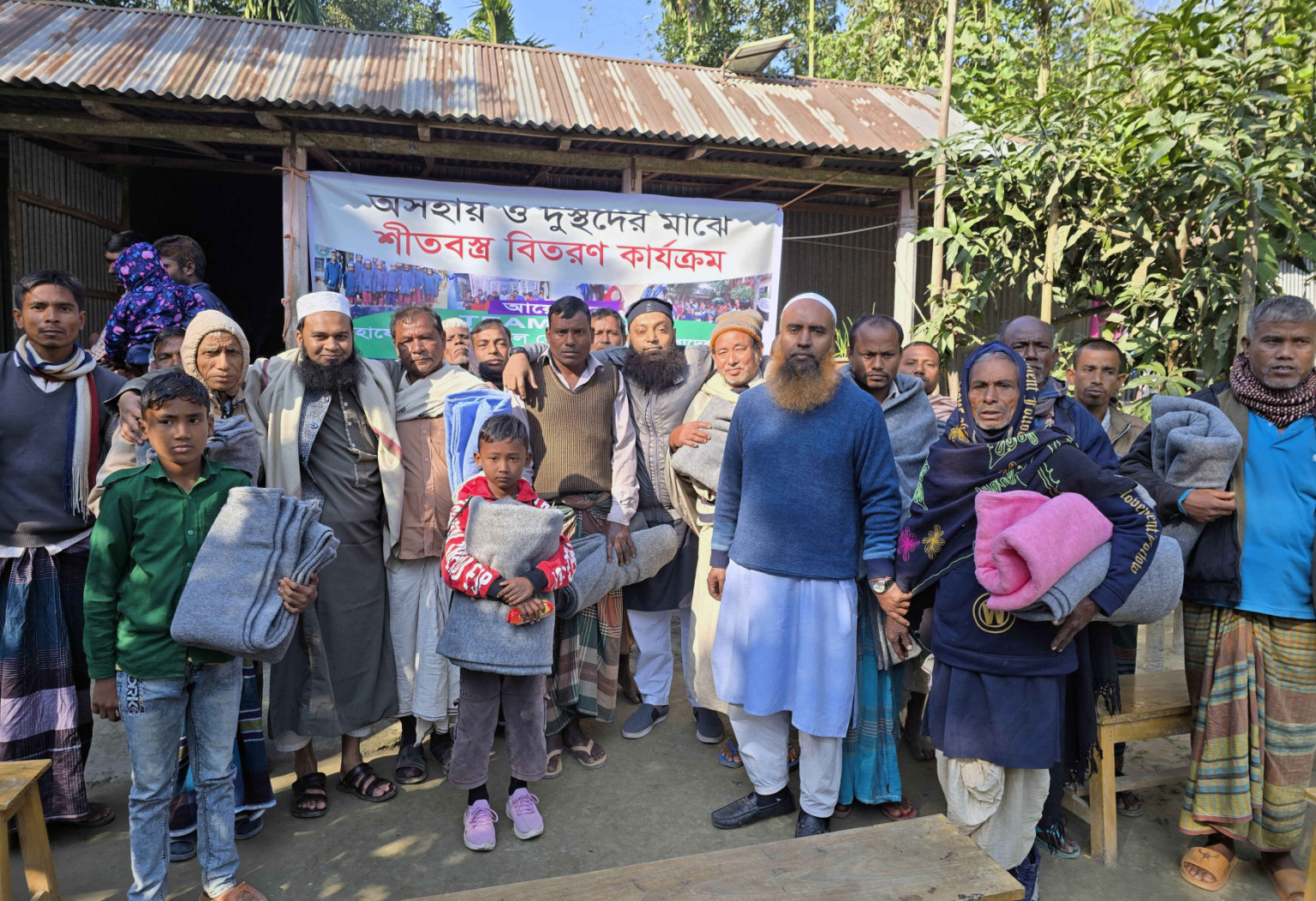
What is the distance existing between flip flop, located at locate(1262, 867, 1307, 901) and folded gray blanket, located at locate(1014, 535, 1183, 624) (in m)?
1.06

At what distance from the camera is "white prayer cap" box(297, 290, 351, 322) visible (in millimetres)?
3314

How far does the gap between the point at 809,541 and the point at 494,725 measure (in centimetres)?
135

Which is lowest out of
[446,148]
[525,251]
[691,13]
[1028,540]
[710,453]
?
[1028,540]

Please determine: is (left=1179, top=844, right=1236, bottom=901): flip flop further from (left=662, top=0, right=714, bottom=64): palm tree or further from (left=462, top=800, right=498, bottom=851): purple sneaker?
(left=662, top=0, right=714, bottom=64): palm tree

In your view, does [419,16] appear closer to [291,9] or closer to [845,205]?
[291,9]

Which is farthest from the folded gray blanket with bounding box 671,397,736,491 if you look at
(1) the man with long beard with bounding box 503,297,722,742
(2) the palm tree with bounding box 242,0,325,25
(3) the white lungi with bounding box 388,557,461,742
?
(2) the palm tree with bounding box 242,0,325,25

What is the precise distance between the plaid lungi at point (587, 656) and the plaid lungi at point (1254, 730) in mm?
2275

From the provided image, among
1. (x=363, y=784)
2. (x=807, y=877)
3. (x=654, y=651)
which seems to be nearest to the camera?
(x=807, y=877)

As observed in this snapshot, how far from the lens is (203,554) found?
2559 mm

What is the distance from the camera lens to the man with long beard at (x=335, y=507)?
3291 millimetres

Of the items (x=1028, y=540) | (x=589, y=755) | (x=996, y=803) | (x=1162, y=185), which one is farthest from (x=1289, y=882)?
(x=1162, y=185)

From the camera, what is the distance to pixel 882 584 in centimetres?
295

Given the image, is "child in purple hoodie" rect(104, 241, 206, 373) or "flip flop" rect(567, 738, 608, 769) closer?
"child in purple hoodie" rect(104, 241, 206, 373)

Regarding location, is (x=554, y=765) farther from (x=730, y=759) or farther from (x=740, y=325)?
(x=740, y=325)
